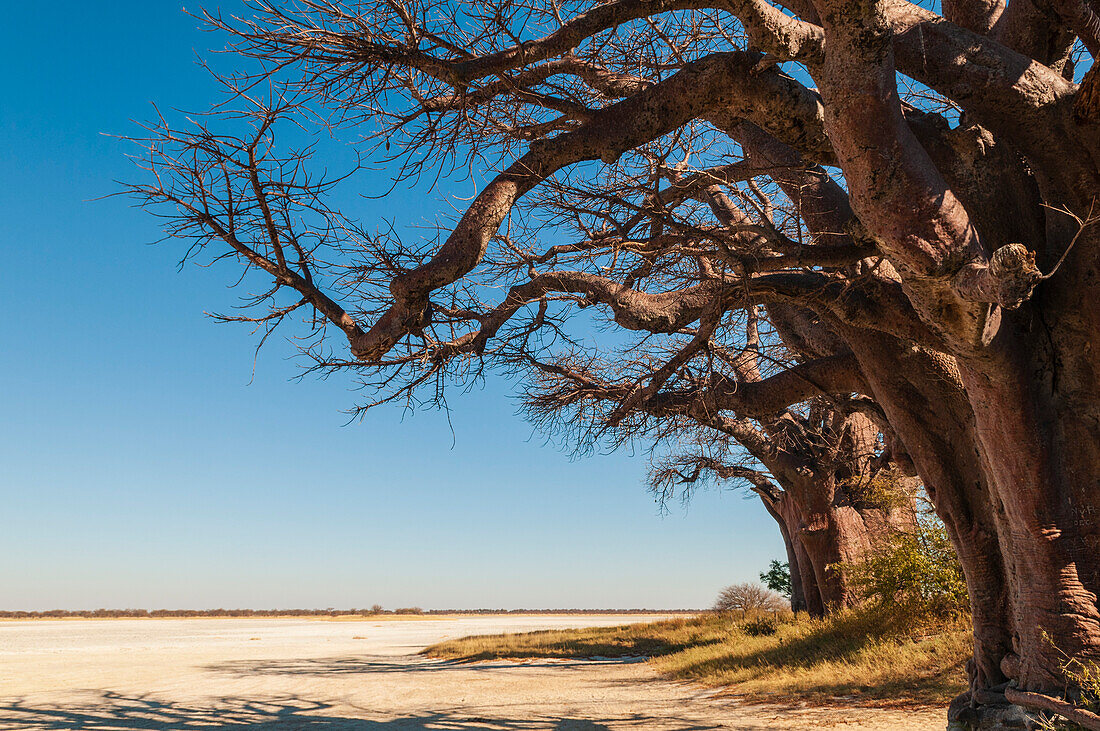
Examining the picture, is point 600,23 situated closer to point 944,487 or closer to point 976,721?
point 944,487

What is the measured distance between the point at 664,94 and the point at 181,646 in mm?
25059

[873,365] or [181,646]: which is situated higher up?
[873,365]

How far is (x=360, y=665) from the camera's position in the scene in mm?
15641

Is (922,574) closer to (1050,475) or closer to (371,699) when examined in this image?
(1050,475)

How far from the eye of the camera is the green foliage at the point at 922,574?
9.97 m

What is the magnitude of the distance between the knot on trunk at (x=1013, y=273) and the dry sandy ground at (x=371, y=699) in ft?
12.7

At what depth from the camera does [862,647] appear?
977 cm

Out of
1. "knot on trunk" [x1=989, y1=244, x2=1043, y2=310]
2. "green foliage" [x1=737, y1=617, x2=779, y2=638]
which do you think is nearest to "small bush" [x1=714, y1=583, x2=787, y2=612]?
"green foliage" [x1=737, y1=617, x2=779, y2=638]

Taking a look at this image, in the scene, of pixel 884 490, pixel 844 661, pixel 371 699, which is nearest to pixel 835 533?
pixel 884 490

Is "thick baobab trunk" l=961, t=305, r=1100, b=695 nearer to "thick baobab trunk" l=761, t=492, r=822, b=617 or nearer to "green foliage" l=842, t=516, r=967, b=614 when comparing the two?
"green foliage" l=842, t=516, r=967, b=614

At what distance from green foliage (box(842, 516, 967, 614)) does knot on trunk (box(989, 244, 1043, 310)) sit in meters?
7.60

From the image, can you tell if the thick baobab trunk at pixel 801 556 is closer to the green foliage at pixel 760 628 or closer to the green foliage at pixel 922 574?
the green foliage at pixel 760 628

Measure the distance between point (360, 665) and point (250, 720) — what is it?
324 inches

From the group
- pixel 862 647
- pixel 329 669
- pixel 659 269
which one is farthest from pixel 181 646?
pixel 659 269
